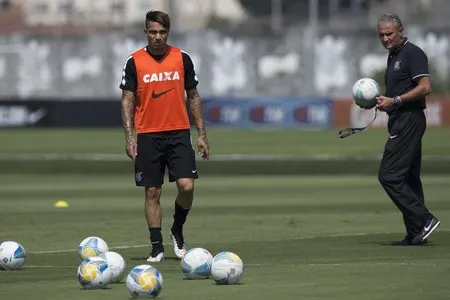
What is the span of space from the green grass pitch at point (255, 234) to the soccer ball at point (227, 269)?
0.29 ft

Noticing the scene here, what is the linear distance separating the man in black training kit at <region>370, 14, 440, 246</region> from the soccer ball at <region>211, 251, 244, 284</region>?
11.3ft

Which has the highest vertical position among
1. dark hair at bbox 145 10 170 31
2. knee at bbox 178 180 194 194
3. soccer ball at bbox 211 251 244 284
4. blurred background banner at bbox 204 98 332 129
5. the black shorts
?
dark hair at bbox 145 10 170 31

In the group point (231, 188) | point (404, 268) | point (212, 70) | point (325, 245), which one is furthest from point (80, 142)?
point (404, 268)

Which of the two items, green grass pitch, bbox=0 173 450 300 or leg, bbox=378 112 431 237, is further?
leg, bbox=378 112 431 237

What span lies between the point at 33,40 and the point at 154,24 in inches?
1659

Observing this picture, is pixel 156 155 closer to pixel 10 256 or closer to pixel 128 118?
pixel 128 118

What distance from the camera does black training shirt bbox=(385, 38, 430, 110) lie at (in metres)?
12.8

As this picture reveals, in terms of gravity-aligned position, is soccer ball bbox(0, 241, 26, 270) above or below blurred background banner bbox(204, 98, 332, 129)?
above

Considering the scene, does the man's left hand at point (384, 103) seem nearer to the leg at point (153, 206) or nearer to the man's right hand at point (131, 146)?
the leg at point (153, 206)

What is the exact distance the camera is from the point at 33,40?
2093 inches

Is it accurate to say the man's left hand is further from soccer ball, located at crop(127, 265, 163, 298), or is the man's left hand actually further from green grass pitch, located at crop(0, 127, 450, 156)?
green grass pitch, located at crop(0, 127, 450, 156)

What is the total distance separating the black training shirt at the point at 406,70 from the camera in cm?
1279

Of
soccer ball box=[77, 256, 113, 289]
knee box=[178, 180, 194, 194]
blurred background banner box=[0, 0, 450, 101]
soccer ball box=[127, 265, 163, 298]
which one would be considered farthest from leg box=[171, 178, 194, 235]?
blurred background banner box=[0, 0, 450, 101]

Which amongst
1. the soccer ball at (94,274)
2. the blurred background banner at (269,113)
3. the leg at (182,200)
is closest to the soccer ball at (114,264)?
the soccer ball at (94,274)
